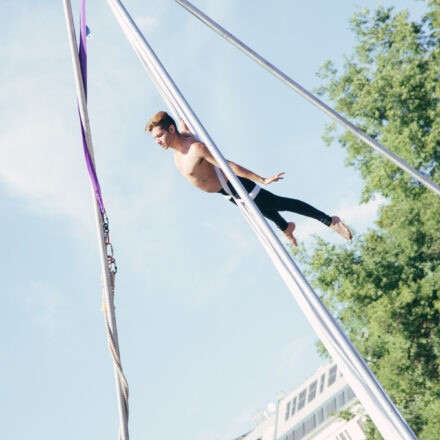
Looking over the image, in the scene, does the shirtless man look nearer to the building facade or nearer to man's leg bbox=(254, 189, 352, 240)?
man's leg bbox=(254, 189, 352, 240)

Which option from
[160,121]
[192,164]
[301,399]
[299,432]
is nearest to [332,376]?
[301,399]

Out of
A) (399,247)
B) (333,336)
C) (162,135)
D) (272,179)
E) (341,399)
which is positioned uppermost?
(341,399)

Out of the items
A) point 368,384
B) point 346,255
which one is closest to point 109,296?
point 368,384

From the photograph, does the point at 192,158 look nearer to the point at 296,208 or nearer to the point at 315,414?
the point at 296,208

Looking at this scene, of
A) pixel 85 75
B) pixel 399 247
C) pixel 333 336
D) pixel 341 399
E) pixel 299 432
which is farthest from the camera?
pixel 299 432

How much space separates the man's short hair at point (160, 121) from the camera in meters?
4.31

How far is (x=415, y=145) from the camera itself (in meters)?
15.6

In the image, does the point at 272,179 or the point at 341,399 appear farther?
the point at 341,399

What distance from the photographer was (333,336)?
335 cm

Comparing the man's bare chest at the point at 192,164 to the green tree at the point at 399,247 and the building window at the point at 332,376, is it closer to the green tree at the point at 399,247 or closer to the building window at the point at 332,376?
the green tree at the point at 399,247

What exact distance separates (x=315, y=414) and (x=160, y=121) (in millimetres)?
47532

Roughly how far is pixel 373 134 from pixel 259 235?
13613mm

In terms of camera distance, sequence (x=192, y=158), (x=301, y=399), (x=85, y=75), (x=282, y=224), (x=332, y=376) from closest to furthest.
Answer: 1. (x=192, y=158)
2. (x=85, y=75)
3. (x=282, y=224)
4. (x=332, y=376)
5. (x=301, y=399)

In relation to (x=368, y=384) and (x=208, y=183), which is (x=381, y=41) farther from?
(x=368, y=384)
